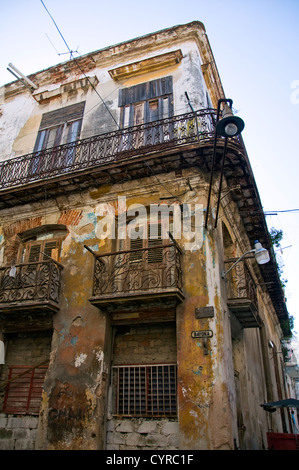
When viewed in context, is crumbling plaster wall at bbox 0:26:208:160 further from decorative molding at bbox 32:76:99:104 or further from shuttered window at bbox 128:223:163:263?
shuttered window at bbox 128:223:163:263

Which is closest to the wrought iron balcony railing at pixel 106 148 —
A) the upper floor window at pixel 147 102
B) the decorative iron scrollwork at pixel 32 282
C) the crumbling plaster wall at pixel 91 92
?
the upper floor window at pixel 147 102

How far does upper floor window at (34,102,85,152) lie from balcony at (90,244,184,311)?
496cm

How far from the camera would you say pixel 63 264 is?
9.23 m

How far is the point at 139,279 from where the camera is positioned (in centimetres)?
835

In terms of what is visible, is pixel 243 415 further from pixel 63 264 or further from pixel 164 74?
pixel 164 74

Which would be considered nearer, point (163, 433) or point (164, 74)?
point (163, 433)

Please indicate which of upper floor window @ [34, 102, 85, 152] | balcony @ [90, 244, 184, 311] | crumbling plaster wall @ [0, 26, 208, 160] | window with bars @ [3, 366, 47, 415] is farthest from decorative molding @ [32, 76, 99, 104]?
window with bars @ [3, 366, 47, 415]

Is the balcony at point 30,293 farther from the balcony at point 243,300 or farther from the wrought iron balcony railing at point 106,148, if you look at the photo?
the balcony at point 243,300

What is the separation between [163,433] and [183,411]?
814mm

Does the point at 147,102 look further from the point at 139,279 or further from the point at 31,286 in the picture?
the point at 31,286

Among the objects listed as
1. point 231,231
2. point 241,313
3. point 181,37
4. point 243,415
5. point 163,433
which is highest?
point 181,37

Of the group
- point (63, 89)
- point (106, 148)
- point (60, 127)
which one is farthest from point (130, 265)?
point (63, 89)

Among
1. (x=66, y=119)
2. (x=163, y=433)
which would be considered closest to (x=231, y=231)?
(x=163, y=433)
